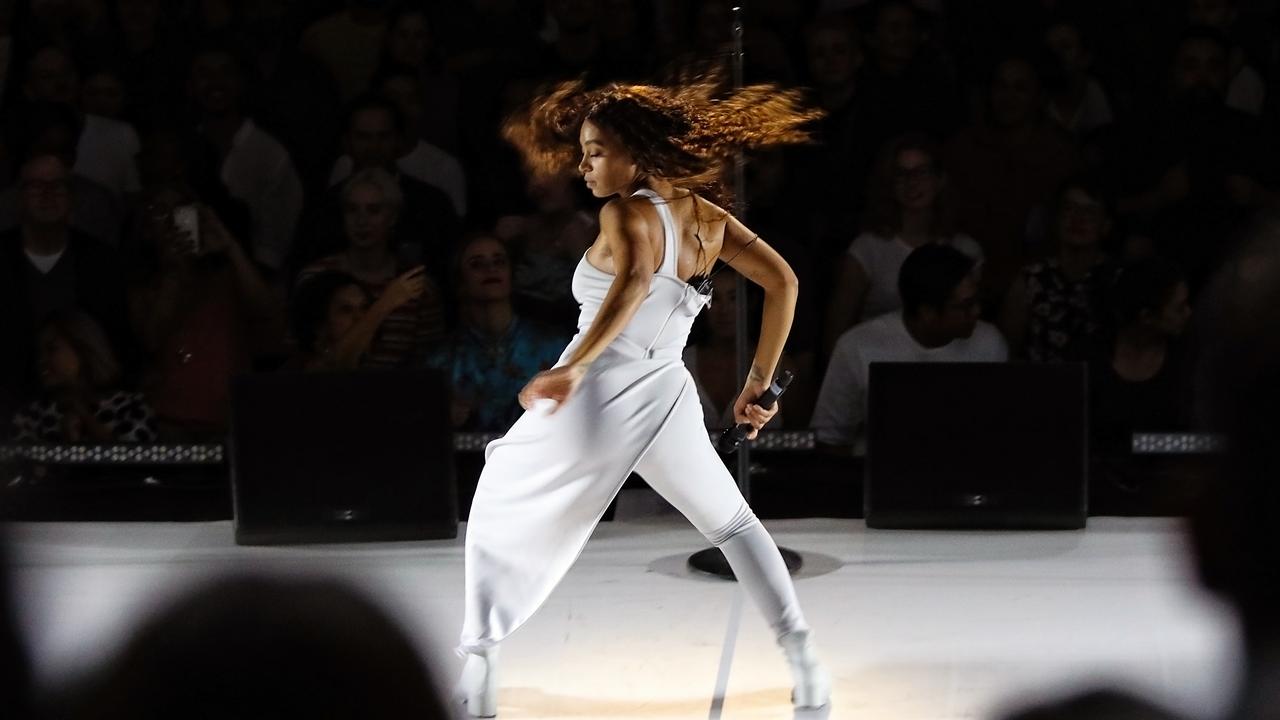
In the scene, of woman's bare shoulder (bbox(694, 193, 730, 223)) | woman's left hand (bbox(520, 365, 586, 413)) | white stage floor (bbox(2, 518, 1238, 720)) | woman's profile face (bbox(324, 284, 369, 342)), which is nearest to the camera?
woman's left hand (bbox(520, 365, 586, 413))

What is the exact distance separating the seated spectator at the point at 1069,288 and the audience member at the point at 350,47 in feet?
7.45

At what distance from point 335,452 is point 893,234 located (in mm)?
1861

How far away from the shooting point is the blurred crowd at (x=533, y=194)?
538cm

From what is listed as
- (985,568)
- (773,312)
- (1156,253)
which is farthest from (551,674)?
(1156,253)

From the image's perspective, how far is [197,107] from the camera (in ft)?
19.3

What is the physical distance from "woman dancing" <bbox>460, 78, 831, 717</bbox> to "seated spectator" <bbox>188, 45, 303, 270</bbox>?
2.43 meters

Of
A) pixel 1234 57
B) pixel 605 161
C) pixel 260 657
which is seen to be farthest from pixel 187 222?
pixel 260 657

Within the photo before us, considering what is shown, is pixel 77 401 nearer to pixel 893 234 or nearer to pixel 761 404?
pixel 893 234

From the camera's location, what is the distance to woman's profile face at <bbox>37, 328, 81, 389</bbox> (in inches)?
214

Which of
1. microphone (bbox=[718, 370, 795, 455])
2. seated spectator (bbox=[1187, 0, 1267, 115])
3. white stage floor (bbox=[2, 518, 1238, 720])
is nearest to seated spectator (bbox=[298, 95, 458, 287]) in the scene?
white stage floor (bbox=[2, 518, 1238, 720])

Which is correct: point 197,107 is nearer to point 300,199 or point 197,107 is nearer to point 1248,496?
point 300,199

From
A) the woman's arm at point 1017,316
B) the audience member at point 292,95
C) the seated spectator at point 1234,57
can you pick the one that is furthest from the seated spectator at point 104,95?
the seated spectator at point 1234,57

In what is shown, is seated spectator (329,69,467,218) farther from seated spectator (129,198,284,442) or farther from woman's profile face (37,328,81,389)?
woman's profile face (37,328,81,389)

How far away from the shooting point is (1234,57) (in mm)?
5844
